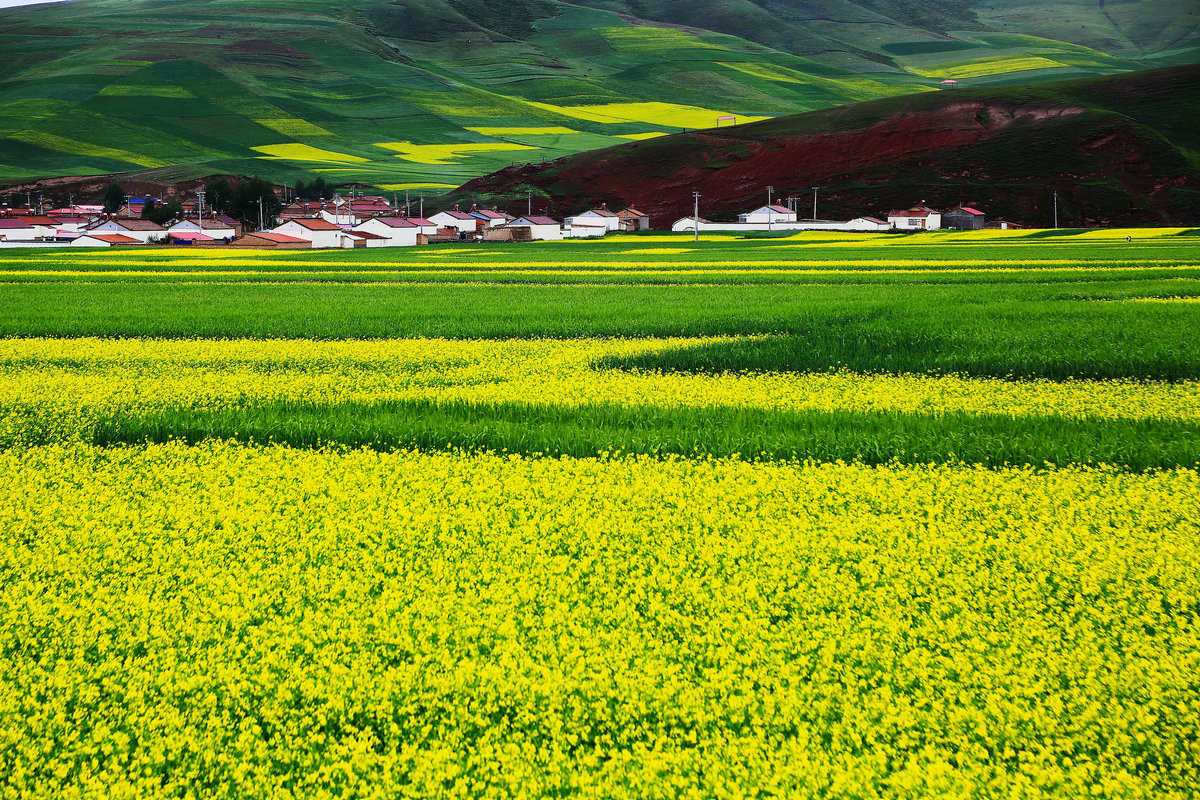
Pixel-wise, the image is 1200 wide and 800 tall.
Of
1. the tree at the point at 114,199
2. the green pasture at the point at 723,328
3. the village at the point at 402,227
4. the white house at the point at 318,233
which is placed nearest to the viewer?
the green pasture at the point at 723,328

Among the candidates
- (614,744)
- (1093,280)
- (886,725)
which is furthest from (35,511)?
(1093,280)

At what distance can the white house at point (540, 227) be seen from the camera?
107438 millimetres

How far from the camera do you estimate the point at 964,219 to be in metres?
101

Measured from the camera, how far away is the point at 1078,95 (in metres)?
125

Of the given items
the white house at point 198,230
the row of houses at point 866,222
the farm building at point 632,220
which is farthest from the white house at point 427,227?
the row of houses at point 866,222

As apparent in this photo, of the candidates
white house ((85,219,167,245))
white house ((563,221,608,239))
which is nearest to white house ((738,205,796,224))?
white house ((563,221,608,239))

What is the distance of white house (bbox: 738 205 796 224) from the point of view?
352ft

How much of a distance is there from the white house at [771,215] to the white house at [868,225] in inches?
298

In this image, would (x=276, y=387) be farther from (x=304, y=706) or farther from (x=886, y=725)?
(x=886, y=725)

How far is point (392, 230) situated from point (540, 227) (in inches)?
709

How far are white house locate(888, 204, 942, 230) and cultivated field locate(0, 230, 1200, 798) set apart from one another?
3712 inches

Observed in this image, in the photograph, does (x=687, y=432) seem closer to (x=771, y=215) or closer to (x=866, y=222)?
(x=866, y=222)

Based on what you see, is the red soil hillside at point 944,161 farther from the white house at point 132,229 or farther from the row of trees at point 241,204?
the white house at point 132,229

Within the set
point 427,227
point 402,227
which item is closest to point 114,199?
point 427,227
